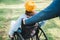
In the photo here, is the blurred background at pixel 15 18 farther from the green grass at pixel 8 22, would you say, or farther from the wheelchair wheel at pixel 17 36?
the wheelchair wheel at pixel 17 36

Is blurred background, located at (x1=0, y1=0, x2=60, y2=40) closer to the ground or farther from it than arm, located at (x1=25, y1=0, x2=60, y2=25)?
closer to the ground

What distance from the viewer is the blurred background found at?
5619mm

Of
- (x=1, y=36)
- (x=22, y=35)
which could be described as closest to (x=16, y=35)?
(x=22, y=35)

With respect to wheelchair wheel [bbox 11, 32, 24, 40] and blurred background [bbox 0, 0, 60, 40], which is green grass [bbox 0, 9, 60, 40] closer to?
blurred background [bbox 0, 0, 60, 40]

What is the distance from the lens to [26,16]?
3570mm

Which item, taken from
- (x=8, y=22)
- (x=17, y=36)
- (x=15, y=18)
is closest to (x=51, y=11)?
(x=17, y=36)

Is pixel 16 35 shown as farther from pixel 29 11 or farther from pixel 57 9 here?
pixel 57 9

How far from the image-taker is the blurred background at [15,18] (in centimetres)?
562

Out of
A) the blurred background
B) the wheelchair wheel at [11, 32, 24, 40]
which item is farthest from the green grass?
the wheelchair wheel at [11, 32, 24, 40]

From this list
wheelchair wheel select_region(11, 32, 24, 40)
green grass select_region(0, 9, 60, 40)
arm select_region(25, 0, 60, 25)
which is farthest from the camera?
green grass select_region(0, 9, 60, 40)

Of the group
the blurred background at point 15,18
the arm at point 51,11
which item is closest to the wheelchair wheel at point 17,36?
the arm at point 51,11

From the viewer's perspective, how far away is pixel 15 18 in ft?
21.7

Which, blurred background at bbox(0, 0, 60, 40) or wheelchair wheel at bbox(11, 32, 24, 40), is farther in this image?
blurred background at bbox(0, 0, 60, 40)

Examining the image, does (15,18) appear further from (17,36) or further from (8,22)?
(17,36)
